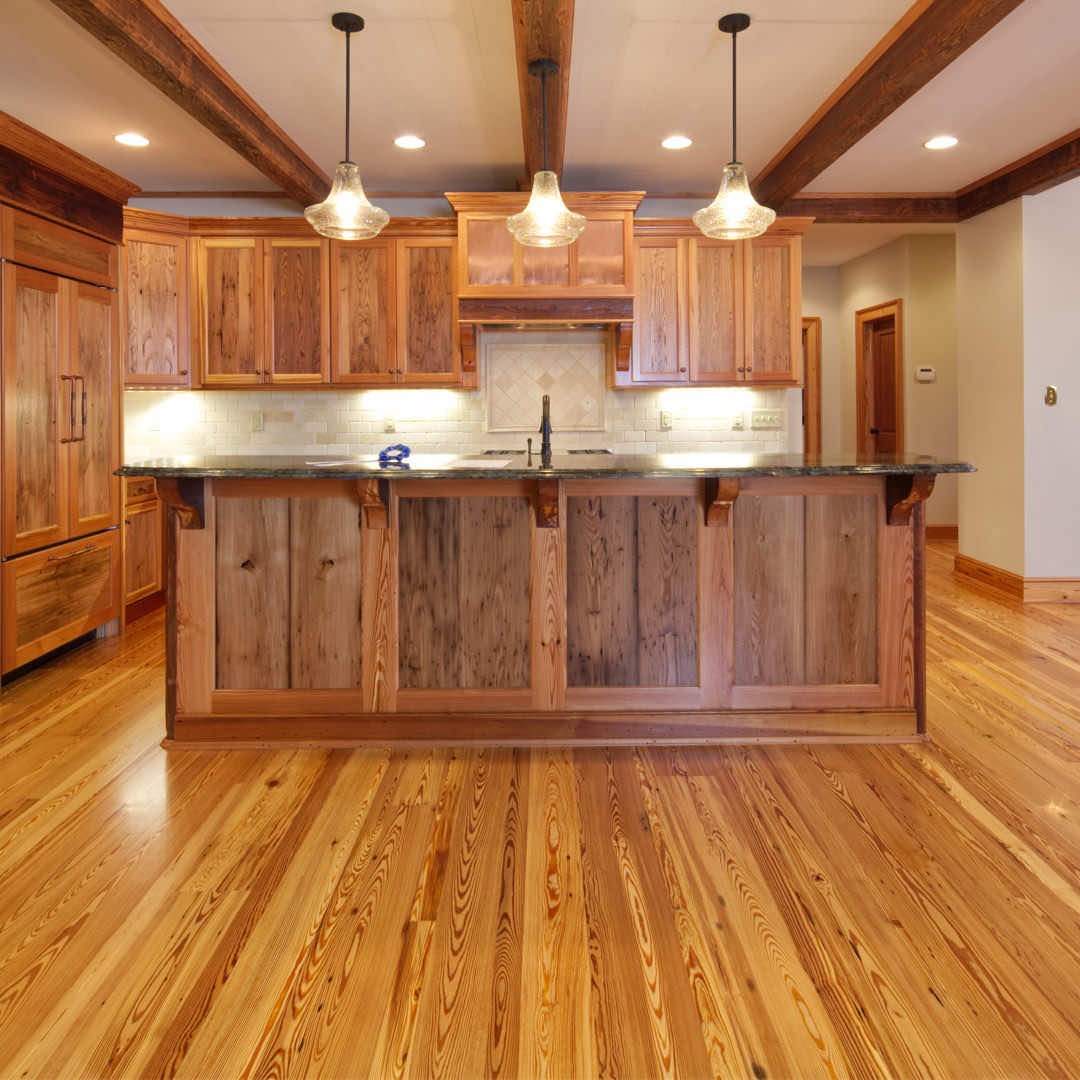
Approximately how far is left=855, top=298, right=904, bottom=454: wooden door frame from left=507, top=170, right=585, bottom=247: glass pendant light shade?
4609 millimetres

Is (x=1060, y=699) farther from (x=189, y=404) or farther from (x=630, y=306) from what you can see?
(x=189, y=404)

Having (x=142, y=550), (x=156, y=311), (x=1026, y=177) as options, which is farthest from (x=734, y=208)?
(x=142, y=550)

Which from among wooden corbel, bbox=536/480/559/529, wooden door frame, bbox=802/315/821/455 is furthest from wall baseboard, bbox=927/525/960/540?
wooden corbel, bbox=536/480/559/529

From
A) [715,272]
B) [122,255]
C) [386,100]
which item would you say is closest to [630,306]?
[715,272]

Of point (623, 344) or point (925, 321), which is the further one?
point (925, 321)

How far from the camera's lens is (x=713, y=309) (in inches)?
201

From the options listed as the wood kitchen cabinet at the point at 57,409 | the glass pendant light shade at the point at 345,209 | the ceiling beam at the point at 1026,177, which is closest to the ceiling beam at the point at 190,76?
the glass pendant light shade at the point at 345,209

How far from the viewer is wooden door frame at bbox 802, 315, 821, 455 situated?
27.2 feet

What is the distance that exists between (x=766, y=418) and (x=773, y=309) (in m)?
0.68

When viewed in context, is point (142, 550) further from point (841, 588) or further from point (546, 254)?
point (841, 588)

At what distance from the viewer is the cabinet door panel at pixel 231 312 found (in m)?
5.08

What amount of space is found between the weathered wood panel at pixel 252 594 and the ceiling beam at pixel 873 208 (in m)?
4.00

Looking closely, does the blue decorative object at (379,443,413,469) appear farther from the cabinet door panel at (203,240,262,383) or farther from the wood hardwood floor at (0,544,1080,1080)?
the cabinet door panel at (203,240,262,383)

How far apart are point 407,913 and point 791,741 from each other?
1.56 m
